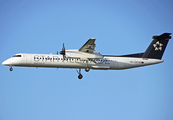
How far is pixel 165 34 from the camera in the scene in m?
27.9

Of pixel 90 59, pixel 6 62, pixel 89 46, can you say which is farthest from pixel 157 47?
pixel 6 62

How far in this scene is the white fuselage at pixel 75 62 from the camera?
26.1 meters

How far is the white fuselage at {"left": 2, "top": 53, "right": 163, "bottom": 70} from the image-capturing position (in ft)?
85.7

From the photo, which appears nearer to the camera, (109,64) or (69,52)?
(69,52)

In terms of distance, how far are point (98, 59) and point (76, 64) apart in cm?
270

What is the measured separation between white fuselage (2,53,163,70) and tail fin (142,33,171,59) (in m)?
0.67

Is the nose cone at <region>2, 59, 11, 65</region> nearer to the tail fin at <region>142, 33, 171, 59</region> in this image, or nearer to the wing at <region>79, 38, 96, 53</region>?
the wing at <region>79, 38, 96, 53</region>

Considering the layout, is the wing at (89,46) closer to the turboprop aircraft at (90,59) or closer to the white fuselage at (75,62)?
the turboprop aircraft at (90,59)

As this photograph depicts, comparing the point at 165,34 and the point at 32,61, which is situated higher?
the point at 165,34

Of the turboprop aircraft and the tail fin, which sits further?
the tail fin

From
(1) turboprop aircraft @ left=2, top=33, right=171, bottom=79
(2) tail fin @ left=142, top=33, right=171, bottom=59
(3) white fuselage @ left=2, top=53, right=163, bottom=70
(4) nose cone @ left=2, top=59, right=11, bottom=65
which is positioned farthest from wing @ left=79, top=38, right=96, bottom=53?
(4) nose cone @ left=2, top=59, right=11, bottom=65

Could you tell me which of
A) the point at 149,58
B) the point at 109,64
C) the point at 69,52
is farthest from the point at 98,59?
the point at 149,58

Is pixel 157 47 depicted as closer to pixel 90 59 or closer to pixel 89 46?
pixel 90 59

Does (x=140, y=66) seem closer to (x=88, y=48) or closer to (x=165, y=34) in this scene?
(x=165, y=34)
